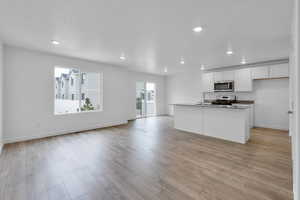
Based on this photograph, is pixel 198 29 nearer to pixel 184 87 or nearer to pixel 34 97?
pixel 34 97

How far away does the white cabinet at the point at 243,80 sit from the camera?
566 centimetres

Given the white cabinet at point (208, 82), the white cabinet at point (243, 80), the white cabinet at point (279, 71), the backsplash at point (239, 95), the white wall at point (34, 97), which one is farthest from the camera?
the white cabinet at point (208, 82)

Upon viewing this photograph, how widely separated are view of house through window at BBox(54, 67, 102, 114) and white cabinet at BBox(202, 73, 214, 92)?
4986mm

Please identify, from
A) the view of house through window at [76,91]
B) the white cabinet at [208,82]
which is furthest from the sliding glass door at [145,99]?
the white cabinet at [208,82]

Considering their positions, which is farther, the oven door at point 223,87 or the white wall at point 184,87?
the white wall at point 184,87

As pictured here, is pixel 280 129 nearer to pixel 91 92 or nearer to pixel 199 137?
pixel 199 137

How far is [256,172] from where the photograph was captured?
7.65 ft

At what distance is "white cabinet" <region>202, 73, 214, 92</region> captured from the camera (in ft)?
22.2

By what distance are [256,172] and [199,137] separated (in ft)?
6.83

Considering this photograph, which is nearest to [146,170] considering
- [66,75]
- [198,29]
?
[198,29]

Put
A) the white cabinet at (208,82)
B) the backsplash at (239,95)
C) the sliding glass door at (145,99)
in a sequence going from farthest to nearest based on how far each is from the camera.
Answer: the sliding glass door at (145,99)
the white cabinet at (208,82)
the backsplash at (239,95)

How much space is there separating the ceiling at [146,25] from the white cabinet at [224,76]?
81.0 inches

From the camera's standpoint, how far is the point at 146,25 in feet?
8.75

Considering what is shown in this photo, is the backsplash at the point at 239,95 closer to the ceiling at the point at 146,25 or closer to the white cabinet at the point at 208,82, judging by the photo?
the white cabinet at the point at 208,82
